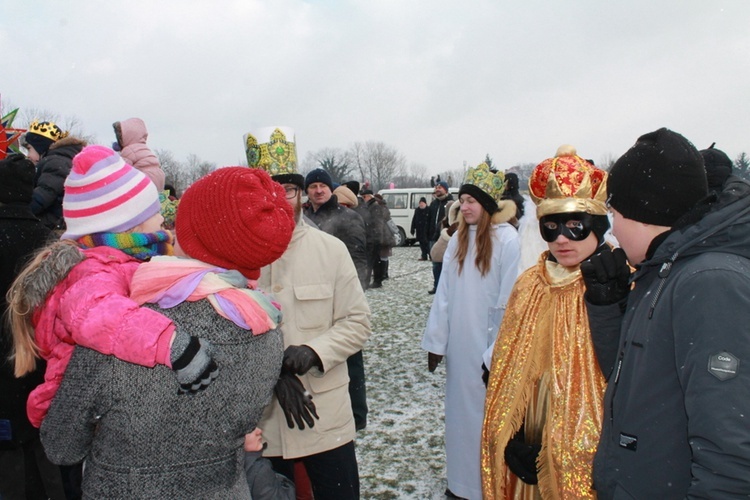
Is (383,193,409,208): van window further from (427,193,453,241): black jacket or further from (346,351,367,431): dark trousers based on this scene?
(346,351,367,431): dark trousers

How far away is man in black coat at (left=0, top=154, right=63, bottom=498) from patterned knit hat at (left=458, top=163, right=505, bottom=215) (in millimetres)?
2464

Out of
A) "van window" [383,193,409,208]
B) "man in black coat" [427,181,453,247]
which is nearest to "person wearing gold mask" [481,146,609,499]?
"man in black coat" [427,181,453,247]

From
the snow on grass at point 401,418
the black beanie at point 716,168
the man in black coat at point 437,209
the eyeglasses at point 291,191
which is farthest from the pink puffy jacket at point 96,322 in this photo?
the man in black coat at point 437,209

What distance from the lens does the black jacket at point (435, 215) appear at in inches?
502

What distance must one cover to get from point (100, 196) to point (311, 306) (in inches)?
39.4

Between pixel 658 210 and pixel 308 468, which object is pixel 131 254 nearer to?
pixel 308 468

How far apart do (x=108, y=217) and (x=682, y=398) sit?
184 centimetres

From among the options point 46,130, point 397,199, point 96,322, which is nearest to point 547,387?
point 96,322

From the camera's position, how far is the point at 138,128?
3869mm

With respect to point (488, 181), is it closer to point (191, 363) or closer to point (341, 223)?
point (341, 223)

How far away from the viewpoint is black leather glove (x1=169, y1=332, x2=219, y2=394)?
1.29 m

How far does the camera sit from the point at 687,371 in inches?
48.2

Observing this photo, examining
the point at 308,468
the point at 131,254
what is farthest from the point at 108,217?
the point at 308,468

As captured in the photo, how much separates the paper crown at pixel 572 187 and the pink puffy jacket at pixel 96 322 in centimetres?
168
